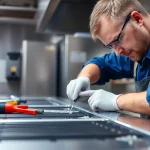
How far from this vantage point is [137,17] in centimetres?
107

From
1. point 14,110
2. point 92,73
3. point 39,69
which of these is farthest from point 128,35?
point 39,69

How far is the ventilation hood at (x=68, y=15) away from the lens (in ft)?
5.53

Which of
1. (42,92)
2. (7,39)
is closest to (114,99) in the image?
(42,92)

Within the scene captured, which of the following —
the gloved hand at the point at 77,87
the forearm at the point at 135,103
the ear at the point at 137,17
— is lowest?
the forearm at the point at 135,103

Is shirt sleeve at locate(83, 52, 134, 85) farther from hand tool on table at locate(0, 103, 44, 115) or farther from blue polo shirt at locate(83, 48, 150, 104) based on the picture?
hand tool on table at locate(0, 103, 44, 115)

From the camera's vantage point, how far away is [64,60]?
2795 millimetres

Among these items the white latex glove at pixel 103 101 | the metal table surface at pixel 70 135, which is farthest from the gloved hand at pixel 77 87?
the metal table surface at pixel 70 135

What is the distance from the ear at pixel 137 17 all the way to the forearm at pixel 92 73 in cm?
42

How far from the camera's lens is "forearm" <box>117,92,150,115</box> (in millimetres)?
885

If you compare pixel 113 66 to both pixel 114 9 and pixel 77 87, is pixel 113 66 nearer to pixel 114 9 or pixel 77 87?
pixel 77 87

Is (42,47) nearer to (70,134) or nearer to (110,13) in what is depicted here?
(110,13)

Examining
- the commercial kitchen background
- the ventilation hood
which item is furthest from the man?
the commercial kitchen background

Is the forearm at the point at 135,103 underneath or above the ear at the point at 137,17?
underneath

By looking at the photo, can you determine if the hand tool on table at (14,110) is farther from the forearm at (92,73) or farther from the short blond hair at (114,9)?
the forearm at (92,73)
